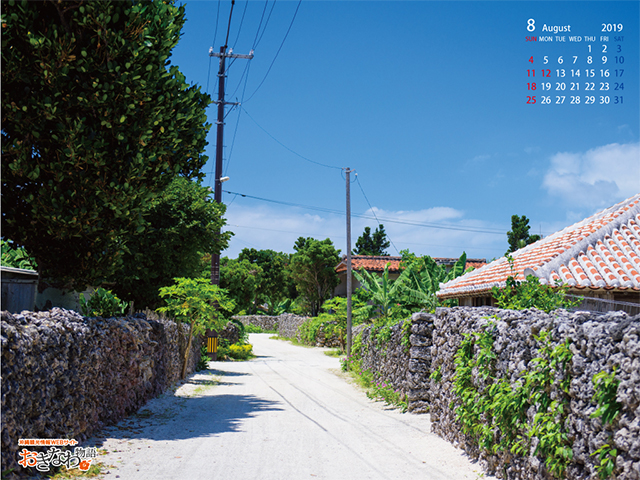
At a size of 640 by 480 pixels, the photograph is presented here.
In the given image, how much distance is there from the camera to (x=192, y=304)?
16.3 metres

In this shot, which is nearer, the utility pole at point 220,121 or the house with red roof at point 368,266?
the utility pole at point 220,121

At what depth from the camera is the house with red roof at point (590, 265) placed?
10.4 metres

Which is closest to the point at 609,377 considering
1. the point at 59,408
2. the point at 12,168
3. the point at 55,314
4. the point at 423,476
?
the point at 423,476

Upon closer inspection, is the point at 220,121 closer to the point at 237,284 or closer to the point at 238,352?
the point at 238,352

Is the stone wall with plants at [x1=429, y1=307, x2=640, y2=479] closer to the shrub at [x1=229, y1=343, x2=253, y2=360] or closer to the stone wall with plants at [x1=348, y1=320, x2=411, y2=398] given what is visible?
the stone wall with plants at [x1=348, y1=320, x2=411, y2=398]

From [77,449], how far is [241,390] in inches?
329

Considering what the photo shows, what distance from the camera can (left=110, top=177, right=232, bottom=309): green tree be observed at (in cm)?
1573

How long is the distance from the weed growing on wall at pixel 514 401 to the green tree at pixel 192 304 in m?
10.0

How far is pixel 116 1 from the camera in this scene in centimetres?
892

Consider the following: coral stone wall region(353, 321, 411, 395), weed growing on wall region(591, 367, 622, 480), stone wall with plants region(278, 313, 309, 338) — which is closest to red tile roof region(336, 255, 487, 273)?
stone wall with plants region(278, 313, 309, 338)

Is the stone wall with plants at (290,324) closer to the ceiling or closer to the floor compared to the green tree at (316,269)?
closer to the floor

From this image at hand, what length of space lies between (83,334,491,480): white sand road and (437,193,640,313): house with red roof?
375 cm

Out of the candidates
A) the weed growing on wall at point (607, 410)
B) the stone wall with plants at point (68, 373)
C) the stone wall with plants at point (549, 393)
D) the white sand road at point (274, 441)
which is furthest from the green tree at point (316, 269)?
the weed growing on wall at point (607, 410)

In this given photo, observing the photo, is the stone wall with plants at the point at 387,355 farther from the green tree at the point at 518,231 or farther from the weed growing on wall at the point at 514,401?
the green tree at the point at 518,231
